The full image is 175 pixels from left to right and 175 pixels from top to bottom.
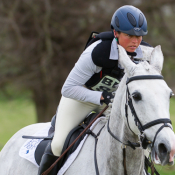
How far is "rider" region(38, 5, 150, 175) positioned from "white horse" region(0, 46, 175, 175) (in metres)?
0.30

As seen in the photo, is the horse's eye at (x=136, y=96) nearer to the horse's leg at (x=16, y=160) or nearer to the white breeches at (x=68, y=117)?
the white breeches at (x=68, y=117)

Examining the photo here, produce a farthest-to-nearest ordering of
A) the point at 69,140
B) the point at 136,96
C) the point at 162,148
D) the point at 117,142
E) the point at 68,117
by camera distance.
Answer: the point at 68,117 < the point at 69,140 < the point at 117,142 < the point at 136,96 < the point at 162,148

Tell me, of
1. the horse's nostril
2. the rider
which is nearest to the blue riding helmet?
the rider

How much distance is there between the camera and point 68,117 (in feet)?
11.6

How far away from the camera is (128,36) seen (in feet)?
10.8

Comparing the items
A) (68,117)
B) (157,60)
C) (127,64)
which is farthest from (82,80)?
(157,60)

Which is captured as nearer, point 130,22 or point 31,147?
point 130,22

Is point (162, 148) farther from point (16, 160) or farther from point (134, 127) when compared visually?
point (16, 160)

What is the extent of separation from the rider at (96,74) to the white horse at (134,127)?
11.6 inches

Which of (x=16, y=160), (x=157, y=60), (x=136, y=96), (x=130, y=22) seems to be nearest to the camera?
(x=136, y=96)

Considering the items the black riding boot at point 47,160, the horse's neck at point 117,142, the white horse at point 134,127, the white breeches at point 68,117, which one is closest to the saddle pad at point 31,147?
the white horse at point 134,127

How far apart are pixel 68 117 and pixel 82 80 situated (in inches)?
19.3

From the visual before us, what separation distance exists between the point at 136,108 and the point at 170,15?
34.2ft

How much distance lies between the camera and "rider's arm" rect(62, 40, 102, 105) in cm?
329
